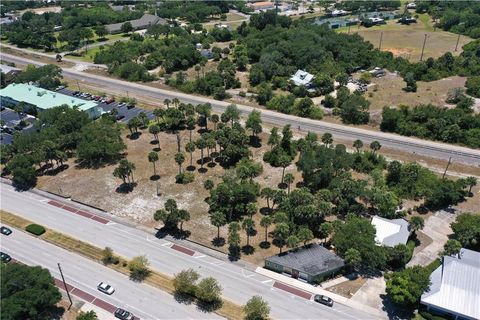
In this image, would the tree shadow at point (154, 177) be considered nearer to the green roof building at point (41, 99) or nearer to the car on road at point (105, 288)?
the car on road at point (105, 288)

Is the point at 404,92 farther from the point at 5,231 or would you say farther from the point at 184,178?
the point at 5,231

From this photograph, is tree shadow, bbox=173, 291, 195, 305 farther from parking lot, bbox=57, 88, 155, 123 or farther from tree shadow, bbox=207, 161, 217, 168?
parking lot, bbox=57, 88, 155, 123

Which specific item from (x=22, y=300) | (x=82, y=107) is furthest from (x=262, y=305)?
(x=82, y=107)

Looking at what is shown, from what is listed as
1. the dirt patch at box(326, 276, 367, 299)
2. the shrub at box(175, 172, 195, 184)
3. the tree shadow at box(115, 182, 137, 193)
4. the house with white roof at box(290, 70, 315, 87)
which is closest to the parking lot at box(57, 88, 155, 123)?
the tree shadow at box(115, 182, 137, 193)

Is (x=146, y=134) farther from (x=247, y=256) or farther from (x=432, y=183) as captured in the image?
(x=432, y=183)

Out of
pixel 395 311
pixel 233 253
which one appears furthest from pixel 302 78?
pixel 395 311

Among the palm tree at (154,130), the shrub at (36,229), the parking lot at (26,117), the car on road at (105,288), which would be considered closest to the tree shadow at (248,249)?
the car on road at (105,288)
